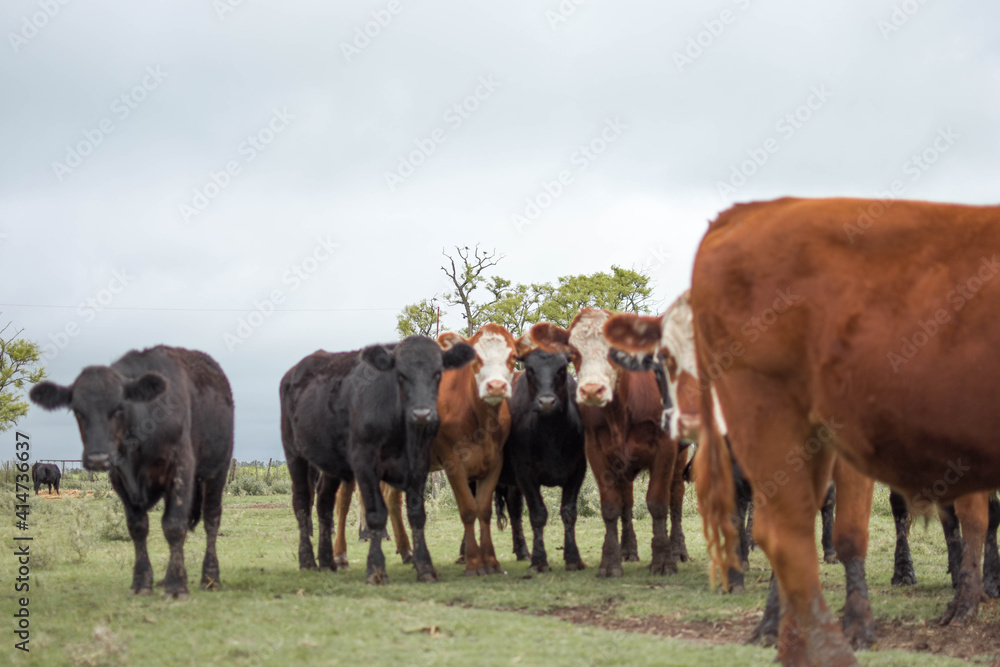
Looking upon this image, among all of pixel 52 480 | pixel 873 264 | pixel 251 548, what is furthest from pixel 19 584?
pixel 52 480

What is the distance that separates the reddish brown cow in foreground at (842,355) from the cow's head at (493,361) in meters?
6.05

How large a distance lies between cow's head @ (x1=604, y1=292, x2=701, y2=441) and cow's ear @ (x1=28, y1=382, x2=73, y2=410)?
197 inches

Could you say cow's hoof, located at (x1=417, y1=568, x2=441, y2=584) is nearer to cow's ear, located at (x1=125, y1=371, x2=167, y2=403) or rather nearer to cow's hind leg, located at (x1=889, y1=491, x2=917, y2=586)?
cow's ear, located at (x1=125, y1=371, x2=167, y2=403)

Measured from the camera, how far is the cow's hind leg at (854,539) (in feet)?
19.6

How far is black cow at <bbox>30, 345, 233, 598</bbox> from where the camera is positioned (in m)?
8.38

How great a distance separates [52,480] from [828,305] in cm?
3623

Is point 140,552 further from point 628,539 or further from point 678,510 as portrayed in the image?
point 678,510

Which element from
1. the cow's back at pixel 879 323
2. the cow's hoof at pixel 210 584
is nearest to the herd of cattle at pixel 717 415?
the cow's back at pixel 879 323

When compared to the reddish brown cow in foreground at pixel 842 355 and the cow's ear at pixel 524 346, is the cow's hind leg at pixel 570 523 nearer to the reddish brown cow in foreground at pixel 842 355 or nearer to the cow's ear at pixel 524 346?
the cow's ear at pixel 524 346

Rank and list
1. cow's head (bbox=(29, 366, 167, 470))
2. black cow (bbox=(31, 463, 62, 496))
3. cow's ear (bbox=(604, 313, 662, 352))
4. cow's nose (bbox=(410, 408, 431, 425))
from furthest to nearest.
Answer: black cow (bbox=(31, 463, 62, 496))
cow's nose (bbox=(410, 408, 431, 425))
cow's head (bbox=(29, 366, 167, 470))
cow's ear (bbox=(604, 313, 662, 352))

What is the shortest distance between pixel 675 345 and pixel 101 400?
4.98 metres

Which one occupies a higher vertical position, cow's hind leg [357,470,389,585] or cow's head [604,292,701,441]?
cow's head [604,292,701,441]

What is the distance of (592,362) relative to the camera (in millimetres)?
10766

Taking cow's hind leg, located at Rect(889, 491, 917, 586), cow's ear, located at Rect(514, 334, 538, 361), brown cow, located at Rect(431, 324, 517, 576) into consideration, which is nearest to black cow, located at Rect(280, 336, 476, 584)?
brown cow, located at Rect(431, 324, 517, 576)
